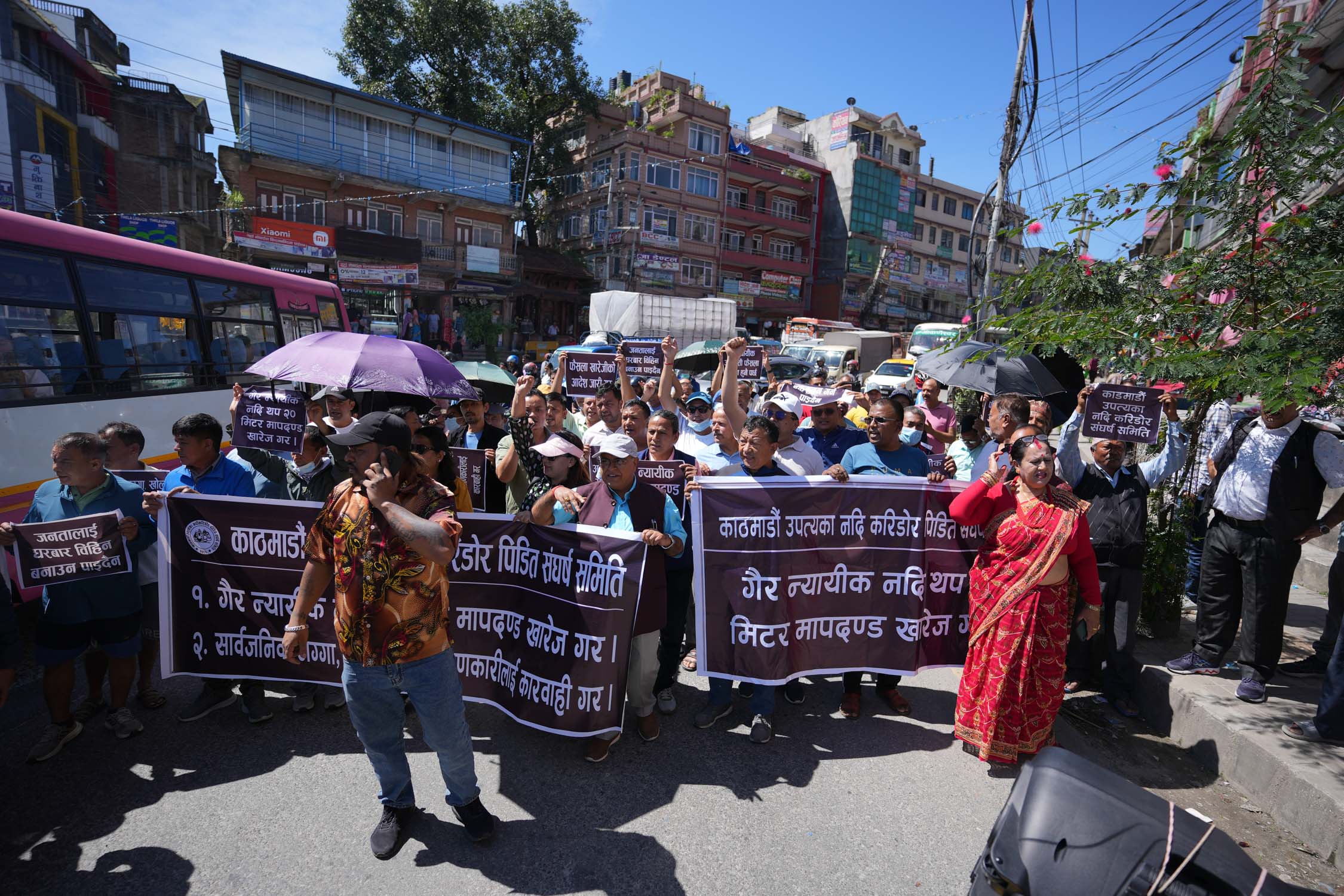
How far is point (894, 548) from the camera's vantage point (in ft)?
14.0

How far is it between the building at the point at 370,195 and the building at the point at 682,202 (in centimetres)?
591

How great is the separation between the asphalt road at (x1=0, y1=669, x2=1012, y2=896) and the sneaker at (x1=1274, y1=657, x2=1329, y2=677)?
265 centimetres

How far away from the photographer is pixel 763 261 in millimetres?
43688

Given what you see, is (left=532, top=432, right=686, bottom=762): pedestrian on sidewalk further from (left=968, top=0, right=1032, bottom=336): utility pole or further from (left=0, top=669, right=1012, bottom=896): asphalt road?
(left=968, top=0, right=1032, bottom=336): utility pole

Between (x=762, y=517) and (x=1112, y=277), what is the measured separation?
8.59ft

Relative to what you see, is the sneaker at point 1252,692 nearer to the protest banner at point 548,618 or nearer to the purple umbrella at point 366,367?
the protest banner at point 548,618

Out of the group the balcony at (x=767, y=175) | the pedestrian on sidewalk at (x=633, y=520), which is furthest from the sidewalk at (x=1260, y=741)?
the balcony at (x=767, y=175)

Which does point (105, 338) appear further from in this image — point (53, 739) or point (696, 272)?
point (696, 272)

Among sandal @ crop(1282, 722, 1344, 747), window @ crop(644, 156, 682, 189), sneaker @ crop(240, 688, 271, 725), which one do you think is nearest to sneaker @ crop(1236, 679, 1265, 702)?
sandal @ crop(1282, 722, 1344, 747)

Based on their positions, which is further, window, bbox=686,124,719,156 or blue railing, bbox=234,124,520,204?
window, bbox=686,124,719,156

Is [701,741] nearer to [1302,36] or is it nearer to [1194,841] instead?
[1194,841]

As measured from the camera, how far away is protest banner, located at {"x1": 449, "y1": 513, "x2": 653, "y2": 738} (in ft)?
11.7

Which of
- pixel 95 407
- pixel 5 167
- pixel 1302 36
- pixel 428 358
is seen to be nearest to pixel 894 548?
pixel 1302 36

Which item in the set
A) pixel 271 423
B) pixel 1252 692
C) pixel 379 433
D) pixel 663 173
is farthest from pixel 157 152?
pixel 1252 692
